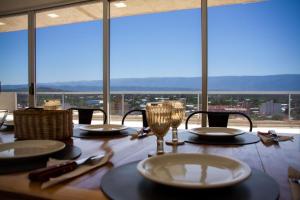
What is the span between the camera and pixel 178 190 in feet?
1.97

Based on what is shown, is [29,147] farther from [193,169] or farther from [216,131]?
[216,131]

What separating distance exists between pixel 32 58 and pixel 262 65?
157 inches

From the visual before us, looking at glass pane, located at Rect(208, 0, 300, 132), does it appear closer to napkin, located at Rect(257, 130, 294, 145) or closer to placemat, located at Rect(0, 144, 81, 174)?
napkin, located at Rect(257, 130, 294, 145)

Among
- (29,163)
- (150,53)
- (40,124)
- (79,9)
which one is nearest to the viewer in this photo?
(29,163)

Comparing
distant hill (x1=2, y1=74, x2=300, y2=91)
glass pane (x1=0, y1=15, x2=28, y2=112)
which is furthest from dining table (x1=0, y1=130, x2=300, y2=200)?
glass pane (x1=0, y1=15, x2=28, y2=112)

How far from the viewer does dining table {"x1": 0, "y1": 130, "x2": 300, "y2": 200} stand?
0.62m

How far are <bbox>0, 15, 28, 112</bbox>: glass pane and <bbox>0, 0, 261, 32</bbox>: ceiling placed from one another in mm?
33

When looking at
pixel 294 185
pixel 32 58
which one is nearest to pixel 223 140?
pixel 294 185

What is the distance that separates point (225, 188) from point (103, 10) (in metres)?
3.46

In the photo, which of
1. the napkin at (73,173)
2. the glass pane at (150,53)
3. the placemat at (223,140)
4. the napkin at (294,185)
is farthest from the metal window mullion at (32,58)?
the napkin at (294,185)

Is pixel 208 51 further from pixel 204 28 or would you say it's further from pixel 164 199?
pixel 164 199

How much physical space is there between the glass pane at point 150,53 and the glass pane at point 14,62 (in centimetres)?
161

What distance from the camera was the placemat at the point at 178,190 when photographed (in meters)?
0.57

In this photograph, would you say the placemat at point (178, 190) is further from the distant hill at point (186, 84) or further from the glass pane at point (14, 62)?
the glass pane at point (14, 62)
